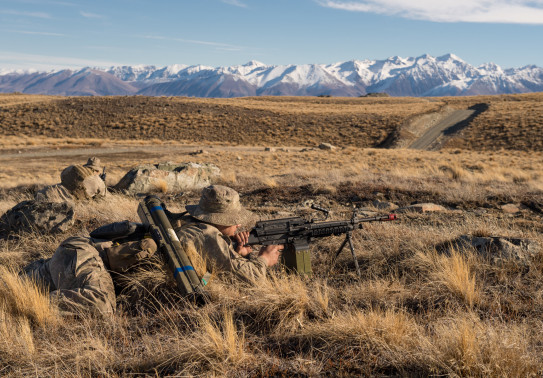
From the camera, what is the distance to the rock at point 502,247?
4.36 metres

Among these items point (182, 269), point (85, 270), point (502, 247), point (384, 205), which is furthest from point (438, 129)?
point (85, 270)

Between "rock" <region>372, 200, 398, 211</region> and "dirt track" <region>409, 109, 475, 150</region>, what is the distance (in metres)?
31.3

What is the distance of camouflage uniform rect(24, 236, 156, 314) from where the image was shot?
331 centimetres

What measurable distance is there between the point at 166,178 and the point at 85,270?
907cm

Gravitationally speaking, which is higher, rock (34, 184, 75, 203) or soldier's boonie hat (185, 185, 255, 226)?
soldier's boonie hat (185, 185, 255, 226)

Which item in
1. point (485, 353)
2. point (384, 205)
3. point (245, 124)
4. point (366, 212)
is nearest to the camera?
point (485, 353)

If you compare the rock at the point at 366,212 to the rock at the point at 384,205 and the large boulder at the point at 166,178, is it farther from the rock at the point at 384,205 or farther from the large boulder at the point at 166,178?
the large boulder at the point at 166,178

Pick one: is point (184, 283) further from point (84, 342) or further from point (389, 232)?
point (389, 232)

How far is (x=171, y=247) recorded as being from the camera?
3.55 m

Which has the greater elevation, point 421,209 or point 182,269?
point 182,269

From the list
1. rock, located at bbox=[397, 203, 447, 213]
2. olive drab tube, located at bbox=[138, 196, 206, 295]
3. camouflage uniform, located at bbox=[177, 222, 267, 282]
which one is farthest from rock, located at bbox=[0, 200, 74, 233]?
rock, located at bbox=[397, 203, 447, 213]

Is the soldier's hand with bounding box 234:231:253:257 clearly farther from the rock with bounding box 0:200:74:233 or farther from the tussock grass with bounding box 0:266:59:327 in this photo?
the rock with bounding box 0:200:74:233

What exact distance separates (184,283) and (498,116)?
50649 mm

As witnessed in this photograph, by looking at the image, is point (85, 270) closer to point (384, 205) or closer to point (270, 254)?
point (270, 254)
